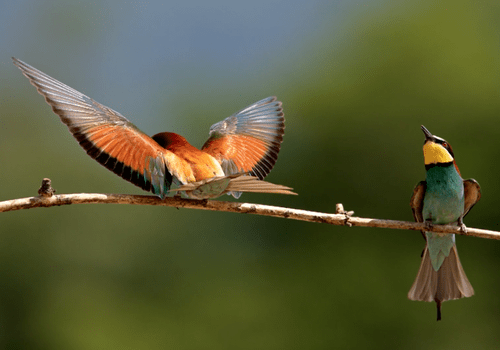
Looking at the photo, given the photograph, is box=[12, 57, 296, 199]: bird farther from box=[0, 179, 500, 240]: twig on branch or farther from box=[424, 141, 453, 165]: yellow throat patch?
box=[424, 141, 453, 165]: yellow throat patch

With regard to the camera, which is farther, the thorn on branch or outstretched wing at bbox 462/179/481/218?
outstretched wing at bbox 462/179/481/218

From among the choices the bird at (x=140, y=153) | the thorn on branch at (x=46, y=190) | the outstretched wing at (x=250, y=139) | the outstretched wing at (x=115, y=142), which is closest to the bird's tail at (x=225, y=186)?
the bird at (x=140, y=153)

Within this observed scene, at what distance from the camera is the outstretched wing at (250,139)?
2074mm

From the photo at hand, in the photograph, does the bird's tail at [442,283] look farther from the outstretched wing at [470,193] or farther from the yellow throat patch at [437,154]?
the yellow throat patch at [437,154]

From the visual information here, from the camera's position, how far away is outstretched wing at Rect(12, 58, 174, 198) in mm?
1706

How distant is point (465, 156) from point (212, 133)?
20.3ft

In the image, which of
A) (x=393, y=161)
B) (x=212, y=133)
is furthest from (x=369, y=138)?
(x=212, y=133)

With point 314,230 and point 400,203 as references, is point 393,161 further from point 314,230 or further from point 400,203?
point 314,230

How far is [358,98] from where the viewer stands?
34.1ft

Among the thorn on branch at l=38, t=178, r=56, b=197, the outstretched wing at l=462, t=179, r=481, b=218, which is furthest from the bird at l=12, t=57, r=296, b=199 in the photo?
the outstretched wing at l=462, t=179, r=481, b=218

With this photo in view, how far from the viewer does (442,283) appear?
220 cm

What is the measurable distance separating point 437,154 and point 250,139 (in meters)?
0.82

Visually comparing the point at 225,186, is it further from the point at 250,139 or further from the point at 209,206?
the point at 250,139

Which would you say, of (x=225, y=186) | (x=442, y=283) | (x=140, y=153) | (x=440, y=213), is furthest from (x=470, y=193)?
(x=140, y=153)
